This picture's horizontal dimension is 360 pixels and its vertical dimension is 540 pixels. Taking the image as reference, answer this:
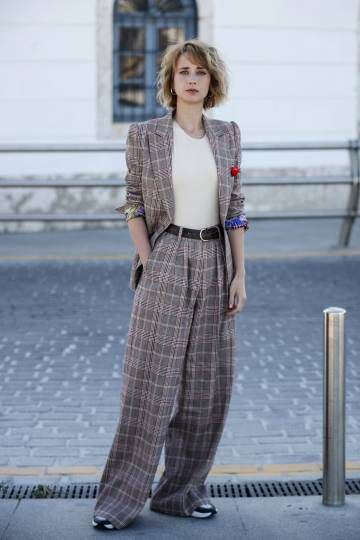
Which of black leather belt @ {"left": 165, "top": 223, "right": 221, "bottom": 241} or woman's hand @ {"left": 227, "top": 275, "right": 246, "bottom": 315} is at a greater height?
black leather belt @ {"left": 165, "top": 223, "right": 221, "bottom": 241}

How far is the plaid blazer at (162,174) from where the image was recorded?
15.3 feet

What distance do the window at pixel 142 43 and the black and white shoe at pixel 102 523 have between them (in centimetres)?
1125

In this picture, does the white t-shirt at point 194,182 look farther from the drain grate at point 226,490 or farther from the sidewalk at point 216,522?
the drain grate at point 226,490

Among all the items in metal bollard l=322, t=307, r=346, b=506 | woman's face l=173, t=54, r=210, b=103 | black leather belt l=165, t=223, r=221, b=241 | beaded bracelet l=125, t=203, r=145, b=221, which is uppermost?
woman's face l=173, t=54, r=210, b=103

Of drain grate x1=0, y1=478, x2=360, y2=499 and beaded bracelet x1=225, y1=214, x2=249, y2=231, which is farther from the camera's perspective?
drain grate x1=0, y1=478, x2=360, y2=499

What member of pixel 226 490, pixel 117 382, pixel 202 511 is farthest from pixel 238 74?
pixel 202 511

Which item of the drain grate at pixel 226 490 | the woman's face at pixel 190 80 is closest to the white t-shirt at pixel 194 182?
the woman's face at pixel 190 80

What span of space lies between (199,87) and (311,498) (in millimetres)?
1777

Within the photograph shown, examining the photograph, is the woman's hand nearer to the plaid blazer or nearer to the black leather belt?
the plaid blazer

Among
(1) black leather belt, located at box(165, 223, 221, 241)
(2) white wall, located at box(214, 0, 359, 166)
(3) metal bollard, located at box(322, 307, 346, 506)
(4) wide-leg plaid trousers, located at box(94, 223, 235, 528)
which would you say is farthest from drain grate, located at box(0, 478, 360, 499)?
(2) white wall, located at box(214, 0, 359, 166)

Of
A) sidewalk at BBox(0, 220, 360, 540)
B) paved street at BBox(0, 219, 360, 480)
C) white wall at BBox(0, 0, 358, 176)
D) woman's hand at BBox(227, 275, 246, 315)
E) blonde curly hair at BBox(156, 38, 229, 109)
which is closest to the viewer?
blonde curly hair at BBox(156, 38, 229, 109)

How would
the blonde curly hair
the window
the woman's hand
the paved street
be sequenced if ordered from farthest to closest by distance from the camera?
the window → the paved street → the woman's hand → the blonde curly hair

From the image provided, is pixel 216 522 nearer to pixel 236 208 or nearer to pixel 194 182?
pixel 236 208

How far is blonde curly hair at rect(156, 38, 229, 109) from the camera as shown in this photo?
15.3ft
